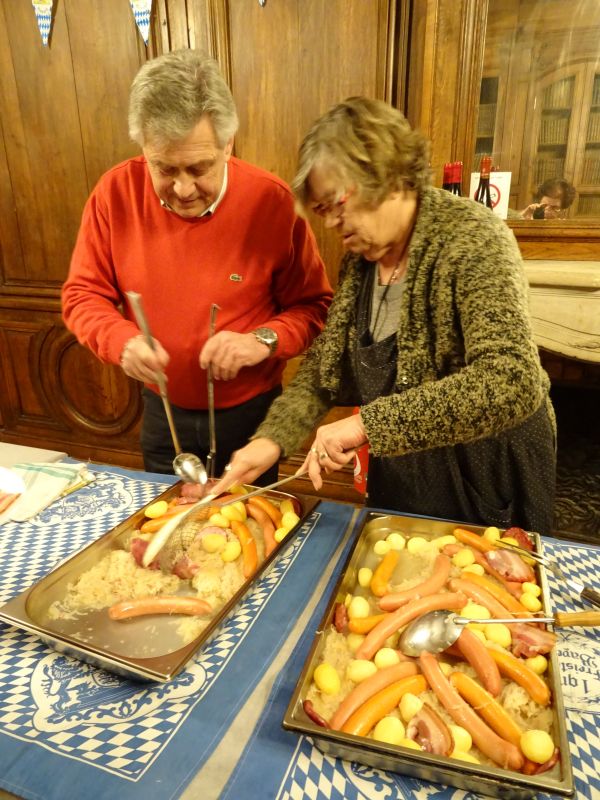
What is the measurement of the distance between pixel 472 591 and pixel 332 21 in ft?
8.34

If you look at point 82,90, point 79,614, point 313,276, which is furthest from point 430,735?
point 82,90

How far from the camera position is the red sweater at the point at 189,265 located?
5.38 ft

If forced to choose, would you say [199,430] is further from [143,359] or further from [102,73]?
[102,73]

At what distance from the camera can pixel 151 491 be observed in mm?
1483

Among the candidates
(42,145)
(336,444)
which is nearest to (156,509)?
(336,444)

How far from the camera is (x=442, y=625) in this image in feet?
2.91

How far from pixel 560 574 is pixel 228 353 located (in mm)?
912

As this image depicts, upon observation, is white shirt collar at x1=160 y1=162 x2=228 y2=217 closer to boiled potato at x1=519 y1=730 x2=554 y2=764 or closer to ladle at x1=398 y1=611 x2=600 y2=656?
ladle at x1=398 y1=611 x2=600 y2=656

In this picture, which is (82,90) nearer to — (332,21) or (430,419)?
(332,21)

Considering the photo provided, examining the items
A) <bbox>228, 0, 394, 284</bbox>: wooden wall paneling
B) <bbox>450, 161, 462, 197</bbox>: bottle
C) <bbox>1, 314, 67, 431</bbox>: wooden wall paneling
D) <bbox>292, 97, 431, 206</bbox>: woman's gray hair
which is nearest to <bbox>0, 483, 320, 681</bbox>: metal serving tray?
<bbox>292, 97, 431, 206</bbox>: woman's gray hair

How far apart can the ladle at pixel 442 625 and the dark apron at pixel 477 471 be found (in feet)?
1.47

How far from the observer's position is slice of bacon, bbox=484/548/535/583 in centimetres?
103

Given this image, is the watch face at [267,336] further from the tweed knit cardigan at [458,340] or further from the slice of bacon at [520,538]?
the slice of bacon at [520,538]

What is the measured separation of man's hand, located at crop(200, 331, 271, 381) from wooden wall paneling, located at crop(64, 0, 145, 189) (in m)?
2.01
